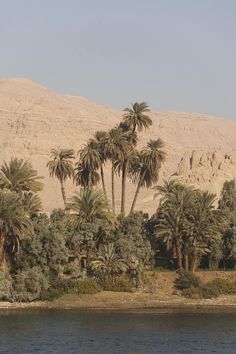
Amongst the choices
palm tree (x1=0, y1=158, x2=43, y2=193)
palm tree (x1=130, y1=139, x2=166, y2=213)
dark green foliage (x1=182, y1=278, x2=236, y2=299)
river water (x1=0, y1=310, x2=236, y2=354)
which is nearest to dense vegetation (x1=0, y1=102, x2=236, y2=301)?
palm tree (x1=0, y1=158, x2=43, y2=193)

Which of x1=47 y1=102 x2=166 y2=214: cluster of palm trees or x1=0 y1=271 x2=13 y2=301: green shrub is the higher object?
x1=47 y1=102 x2=166 y2=214: cluster of palm trees

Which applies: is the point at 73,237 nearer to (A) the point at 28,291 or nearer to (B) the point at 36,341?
(A) the point at 28,291

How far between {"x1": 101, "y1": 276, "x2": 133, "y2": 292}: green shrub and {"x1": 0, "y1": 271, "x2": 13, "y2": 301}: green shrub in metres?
7.24

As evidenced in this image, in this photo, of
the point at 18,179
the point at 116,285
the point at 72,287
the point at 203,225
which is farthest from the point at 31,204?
the point at 203,225

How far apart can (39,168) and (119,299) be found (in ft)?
390

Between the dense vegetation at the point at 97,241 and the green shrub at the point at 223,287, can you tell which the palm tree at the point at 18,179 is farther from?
the green shrub at the point at 223,287

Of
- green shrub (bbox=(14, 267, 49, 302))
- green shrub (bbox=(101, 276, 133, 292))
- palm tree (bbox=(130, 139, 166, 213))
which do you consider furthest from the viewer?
palm tree (bbox=(130, 139, 166, 213))

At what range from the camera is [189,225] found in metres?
69.6

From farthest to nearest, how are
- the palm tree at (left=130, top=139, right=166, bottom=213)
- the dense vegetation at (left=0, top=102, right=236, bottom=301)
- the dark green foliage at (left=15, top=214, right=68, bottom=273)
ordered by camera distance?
the palm tree at (left=130, top=139, right=166, bottom=213), the dark green foliage at (left=15, top=214, right=68, bottom=273), the dense vegetation at (left=0, top=102, right=236, bottom=301)

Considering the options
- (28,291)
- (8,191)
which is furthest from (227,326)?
(8,191)

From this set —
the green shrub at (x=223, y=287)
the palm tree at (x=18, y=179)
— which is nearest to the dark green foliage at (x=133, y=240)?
the green shrub at (x=223, y=287)

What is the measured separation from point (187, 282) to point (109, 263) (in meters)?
6.25

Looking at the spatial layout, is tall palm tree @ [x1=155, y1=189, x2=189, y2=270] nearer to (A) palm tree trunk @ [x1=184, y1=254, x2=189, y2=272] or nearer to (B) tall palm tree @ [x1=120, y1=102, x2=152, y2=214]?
(A) palm tree trunk @ [x1=184, y1=254, x2=189, y2=272]

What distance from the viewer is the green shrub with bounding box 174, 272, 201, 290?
67.4 m
